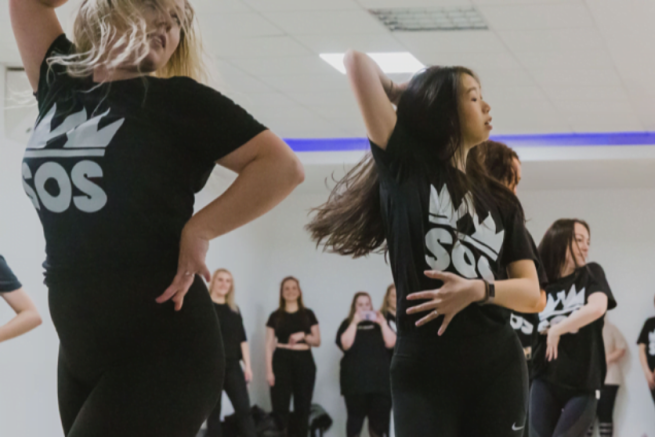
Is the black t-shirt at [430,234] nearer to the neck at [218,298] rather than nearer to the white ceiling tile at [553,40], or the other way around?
the white ceiling tile at [553,40]

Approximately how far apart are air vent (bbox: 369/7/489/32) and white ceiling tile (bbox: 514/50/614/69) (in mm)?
698

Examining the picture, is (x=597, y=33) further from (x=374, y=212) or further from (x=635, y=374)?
(x=635, y=374)

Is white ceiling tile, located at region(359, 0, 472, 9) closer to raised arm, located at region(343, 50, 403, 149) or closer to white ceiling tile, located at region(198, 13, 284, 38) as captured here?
white ceiling tile, located at region(198, 13, 284, 38)

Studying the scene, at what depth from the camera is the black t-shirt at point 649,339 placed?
854 cm

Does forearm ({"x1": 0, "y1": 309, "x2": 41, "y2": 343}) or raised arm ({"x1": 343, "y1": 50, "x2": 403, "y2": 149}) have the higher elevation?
raised arm ({"x1": 343, "y1": 50, "x2": 403, "y2": 149})

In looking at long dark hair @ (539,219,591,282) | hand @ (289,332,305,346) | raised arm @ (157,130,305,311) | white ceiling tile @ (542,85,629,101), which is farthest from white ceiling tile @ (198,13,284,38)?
hand @ (289,332,305,346)

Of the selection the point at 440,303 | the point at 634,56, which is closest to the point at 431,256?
the point at 440,303

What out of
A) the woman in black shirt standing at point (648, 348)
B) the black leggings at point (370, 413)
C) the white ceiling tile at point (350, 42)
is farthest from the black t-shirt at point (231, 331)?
the woman in black shirt standing at point (648, 348)

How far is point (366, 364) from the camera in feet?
28.0

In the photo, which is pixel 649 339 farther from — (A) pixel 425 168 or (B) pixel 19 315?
(A) pixel 425 168

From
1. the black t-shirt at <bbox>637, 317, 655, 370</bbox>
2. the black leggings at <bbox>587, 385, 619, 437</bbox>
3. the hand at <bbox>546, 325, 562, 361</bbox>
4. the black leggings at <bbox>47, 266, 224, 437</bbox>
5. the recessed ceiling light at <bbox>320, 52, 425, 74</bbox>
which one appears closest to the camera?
the black leggings at <bbox>47, 266, 224, 437</bbox>

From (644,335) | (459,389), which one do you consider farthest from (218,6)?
(644,335)

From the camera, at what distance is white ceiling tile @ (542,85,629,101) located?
21.2 ft

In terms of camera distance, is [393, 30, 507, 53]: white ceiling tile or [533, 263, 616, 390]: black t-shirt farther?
[393, 30, 507, 53]: white ceiling tile
